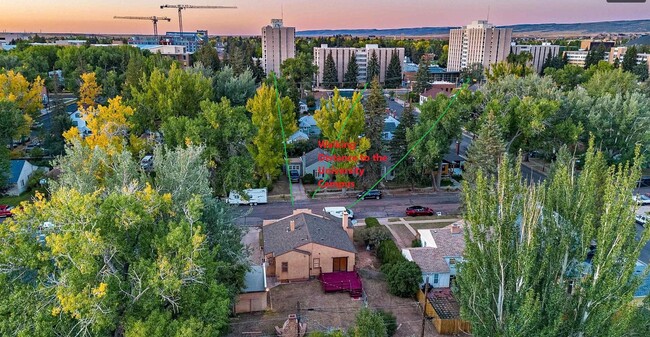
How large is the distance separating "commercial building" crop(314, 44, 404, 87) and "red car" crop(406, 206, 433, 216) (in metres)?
80.7

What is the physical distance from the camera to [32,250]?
1517 centimetres

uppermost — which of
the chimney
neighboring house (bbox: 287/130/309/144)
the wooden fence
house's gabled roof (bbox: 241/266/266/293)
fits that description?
neighboring house (bbox: 287/130/309/144)

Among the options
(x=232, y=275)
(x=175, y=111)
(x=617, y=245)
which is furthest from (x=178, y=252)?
(x=175, y=111)

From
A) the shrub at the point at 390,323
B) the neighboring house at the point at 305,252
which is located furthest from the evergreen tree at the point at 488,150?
the shrub at the point at 390,323

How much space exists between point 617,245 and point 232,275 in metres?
16.8

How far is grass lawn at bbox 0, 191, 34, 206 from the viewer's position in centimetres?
3761

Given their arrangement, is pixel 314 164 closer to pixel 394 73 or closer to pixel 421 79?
pixel 421 79

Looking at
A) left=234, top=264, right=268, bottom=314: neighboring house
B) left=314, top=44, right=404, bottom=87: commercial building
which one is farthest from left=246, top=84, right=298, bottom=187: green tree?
left=314, top=44, right=404, bottom=87: commercial building

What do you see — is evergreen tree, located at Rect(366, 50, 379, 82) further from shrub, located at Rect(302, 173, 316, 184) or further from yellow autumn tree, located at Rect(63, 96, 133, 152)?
yellow autumn tree, located at Rect(63, 96, 133, 152)

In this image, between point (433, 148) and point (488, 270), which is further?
point (433, 148)

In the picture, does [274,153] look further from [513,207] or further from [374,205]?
[513,207]

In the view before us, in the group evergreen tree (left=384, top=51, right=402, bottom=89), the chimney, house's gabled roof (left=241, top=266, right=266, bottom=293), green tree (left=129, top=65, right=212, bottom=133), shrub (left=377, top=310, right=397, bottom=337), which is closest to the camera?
shrub (left=377, top=310, right=397, bottom=337)

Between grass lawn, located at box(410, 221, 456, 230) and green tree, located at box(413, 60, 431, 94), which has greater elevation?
green tree, located at box(413, 60, 431, 94)

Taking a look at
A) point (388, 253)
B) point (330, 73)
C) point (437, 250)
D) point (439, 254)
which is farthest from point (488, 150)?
point (330, 73)
